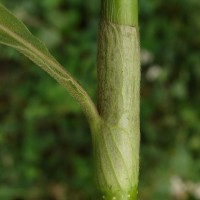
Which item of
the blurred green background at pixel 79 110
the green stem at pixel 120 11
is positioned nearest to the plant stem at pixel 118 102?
the green stem at pixel 120 11

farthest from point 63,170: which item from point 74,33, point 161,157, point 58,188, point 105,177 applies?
point 105,177

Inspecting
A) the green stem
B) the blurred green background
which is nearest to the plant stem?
the green stem

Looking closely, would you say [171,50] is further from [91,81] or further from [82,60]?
[91,81]

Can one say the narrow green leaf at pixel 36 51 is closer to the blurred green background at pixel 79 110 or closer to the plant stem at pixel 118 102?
the plant stem at pixel 118 102

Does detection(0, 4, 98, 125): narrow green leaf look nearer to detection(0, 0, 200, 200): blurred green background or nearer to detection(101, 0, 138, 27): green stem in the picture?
detection(101, 0, 138, 27): green stem

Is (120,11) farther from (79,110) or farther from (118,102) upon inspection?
(79,110)

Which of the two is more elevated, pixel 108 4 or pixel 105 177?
pixel 108 4
